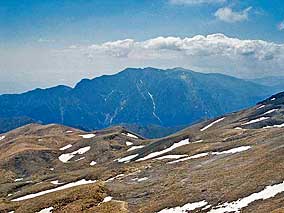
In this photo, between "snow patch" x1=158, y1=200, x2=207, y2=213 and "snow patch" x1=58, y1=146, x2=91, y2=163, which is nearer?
"snow patch" x1=158, y1=200, x2=207, y2=213

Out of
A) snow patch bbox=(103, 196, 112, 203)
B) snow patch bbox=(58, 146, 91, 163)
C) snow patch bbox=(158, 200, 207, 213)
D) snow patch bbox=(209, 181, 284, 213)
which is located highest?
snow patch bbox=(209, 181, 284, 213)

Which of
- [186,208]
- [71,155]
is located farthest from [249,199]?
[71,155]

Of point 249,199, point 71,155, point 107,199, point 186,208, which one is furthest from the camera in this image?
point 71,155

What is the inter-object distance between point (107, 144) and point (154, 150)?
218 feet

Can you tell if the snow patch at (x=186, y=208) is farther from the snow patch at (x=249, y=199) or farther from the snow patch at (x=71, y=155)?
the snow patch at (x=71, y=155)

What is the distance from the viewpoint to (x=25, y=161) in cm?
18212

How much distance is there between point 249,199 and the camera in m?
41.4

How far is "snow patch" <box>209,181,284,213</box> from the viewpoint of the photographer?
4024 cm

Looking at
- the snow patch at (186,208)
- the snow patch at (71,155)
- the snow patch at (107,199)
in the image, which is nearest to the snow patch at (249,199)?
the snow patch at (186,208)

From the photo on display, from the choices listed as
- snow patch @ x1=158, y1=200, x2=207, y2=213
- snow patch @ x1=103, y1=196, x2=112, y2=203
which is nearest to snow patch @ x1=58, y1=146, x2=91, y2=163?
snow patch @ x1=103, y1=196, x2=112, y2=203

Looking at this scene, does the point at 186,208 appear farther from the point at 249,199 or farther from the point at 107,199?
the point at 107,199

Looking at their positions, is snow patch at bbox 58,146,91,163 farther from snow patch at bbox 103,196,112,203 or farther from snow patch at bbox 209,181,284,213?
snow patch at bbox 209,181,284,213

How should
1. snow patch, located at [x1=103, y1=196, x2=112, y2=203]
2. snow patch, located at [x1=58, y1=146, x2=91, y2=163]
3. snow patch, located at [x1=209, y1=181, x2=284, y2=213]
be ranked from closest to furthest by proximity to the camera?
snow patch, located at [x1=209, y1=181, x2=284, y2=213], snow patch, located at [x1=103, y1=196, x2=112, y2=203], snow patch, located at [x1=58, y1=146, x2=91, y2=163]

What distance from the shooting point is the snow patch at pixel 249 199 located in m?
40.2
